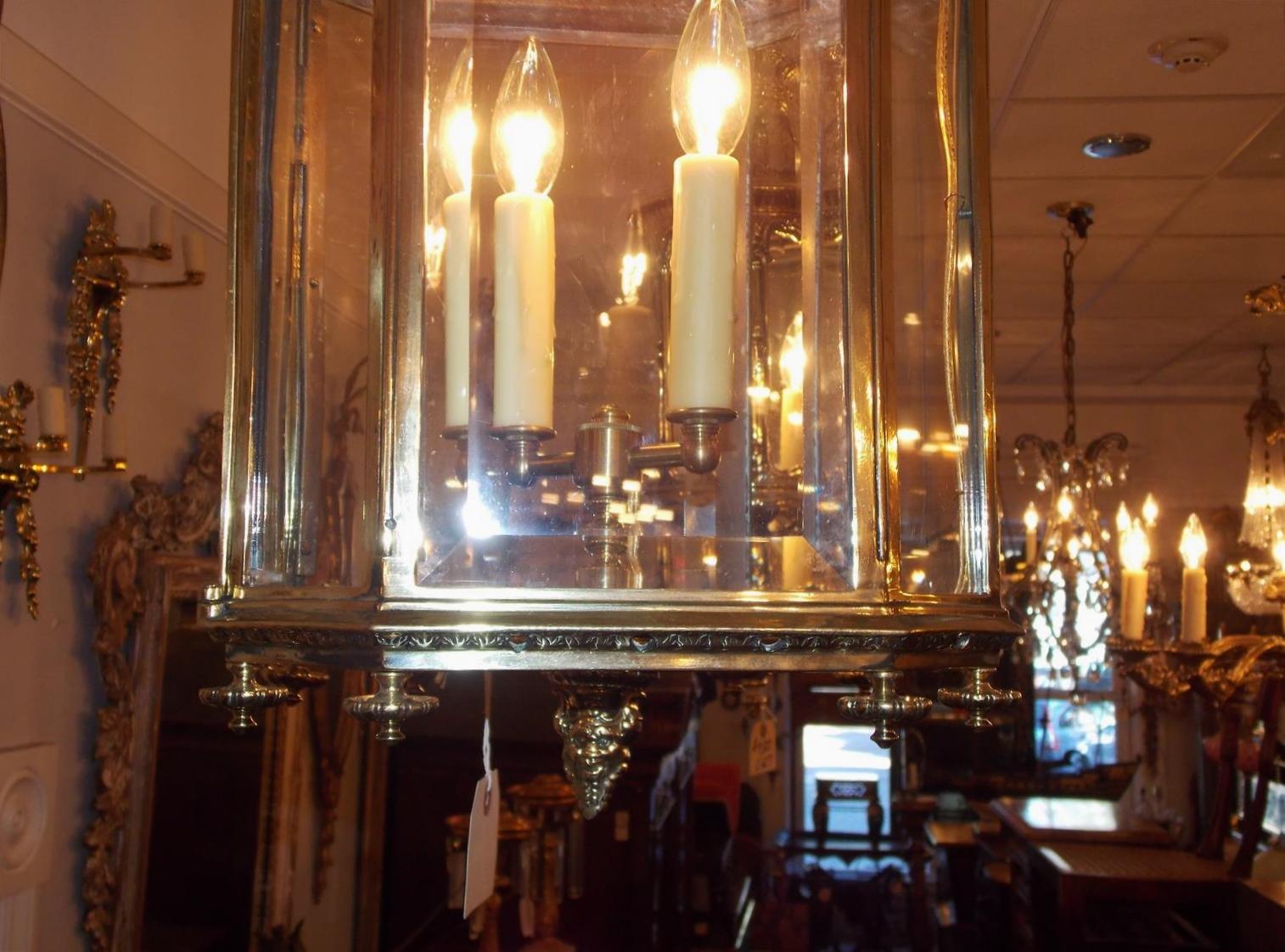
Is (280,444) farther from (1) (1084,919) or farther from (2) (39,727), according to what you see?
(1) (1084,919)

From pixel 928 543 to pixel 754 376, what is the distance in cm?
16

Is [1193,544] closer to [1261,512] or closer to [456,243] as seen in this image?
[1261,512]

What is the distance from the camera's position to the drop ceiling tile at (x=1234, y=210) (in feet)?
9.89

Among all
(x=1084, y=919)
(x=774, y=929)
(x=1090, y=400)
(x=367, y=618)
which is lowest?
(x=774, y=929)

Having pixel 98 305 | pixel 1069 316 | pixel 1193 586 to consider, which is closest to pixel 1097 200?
pixel 1069 316

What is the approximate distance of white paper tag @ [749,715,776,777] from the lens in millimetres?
2006

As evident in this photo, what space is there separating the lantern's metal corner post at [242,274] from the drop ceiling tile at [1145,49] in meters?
1.79

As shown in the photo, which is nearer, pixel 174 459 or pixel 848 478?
pixel 848 478

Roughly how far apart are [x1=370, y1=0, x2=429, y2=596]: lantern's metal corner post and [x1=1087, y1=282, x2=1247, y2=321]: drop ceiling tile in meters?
3.80

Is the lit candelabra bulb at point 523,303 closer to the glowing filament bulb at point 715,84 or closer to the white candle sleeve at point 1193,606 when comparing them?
the glowing filament bulb at point 715,84

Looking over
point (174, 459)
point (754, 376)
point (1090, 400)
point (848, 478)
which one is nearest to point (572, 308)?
point (754, 376)

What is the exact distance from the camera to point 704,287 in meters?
0.62

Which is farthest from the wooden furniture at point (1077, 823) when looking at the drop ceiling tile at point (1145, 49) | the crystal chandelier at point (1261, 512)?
the drop ceiling tile at point (1145, 49)

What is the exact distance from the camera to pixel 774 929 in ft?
13.8
